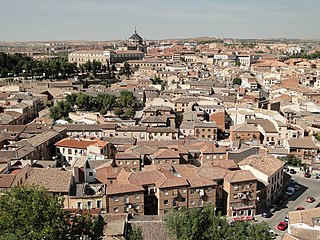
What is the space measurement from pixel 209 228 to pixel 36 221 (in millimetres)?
5754

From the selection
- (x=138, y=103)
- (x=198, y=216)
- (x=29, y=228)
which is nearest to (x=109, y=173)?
(x=198, y=216)

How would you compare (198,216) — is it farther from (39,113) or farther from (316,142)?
(39,113)

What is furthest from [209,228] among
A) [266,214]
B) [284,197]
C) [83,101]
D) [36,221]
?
[83,101]

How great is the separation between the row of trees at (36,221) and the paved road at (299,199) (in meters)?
11.0

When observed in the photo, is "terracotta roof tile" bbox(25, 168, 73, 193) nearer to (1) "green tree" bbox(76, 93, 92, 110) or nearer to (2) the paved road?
(2) the paved road

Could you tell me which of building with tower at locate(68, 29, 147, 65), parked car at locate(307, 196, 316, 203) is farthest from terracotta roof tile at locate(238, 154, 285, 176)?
building with tower at locate(68, 29, 147, 65)

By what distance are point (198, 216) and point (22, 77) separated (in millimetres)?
47412

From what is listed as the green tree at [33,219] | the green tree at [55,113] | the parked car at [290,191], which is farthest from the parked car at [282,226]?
the green tree at [55,113]

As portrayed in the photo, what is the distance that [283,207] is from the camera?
22.0 metres

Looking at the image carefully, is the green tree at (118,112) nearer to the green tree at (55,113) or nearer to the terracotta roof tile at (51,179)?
the green tree at (55,113)

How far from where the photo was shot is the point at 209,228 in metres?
13.5

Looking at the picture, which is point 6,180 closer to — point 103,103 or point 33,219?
point 33,219

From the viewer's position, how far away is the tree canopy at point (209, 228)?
42.0 ft

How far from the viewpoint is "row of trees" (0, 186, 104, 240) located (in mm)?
11234
